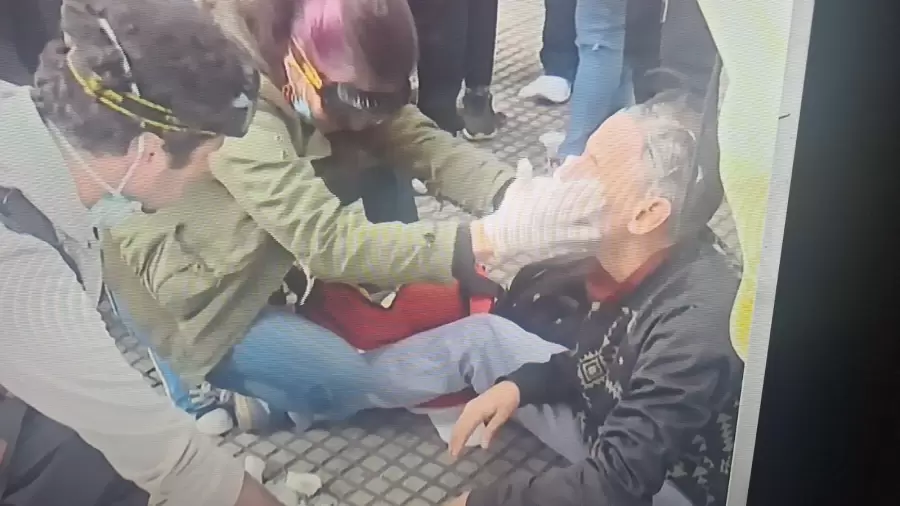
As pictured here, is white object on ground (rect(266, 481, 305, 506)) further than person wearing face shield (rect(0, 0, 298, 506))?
Yes

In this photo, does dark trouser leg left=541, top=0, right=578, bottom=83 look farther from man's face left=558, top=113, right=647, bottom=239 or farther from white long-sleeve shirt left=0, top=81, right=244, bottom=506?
white long-sleeve shirt left=0, top=81, right=244, bottom=506

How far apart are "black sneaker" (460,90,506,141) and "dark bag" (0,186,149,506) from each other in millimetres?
425

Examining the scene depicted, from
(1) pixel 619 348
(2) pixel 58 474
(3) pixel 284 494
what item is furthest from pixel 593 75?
(2) pixel 58 474

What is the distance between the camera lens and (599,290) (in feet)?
2.37

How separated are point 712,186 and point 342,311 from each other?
33 cm

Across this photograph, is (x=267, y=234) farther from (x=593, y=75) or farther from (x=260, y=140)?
(x=593, y=75)

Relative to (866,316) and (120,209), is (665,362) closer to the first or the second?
(866,316)

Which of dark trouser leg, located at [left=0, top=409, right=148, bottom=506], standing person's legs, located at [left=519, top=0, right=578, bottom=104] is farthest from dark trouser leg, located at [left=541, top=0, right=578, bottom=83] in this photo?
dark trouser leg, located at [left=0, top=409, right=148, bottom=506]

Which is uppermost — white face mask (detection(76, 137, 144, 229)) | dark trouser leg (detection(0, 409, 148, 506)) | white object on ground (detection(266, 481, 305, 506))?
white face mask (detection(76, 137, 144, 229))

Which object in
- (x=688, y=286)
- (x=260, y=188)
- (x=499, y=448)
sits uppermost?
(x=260, y=188)

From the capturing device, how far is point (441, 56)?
2.23 ft

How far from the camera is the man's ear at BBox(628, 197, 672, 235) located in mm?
711

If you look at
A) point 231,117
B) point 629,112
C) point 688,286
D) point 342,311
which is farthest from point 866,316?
point 231,117

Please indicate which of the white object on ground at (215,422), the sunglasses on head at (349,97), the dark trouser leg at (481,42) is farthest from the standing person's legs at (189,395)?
the dark trouser leg at (481,42)
